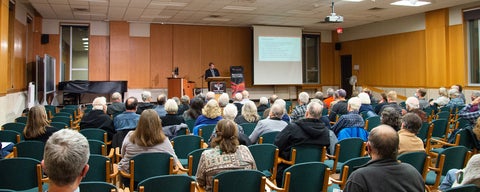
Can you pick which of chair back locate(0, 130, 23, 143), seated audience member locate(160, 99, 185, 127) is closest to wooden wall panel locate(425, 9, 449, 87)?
seated audience member locate(160, 99, 185, 127)

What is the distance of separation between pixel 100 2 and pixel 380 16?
31.1ft

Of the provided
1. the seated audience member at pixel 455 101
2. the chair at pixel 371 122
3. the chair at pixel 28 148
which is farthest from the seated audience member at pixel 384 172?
the seated audience member at pixel 455 101

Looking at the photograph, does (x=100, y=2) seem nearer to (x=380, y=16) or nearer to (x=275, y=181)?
(x=275, y=181)

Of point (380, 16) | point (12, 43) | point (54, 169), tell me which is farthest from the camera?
point (380, 16)

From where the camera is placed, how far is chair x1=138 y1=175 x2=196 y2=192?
2.45m

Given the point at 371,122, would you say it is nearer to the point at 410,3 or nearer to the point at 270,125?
the point at 270,125

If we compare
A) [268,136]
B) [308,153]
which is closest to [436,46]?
[268,136]

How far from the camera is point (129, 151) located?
374cm

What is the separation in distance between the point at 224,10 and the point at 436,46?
7235 mm

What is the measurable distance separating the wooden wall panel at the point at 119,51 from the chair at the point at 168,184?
12325mm

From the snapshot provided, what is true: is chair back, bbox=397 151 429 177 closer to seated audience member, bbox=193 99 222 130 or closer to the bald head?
the bald head

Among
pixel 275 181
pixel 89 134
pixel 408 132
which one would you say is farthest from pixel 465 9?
pixel 89 134

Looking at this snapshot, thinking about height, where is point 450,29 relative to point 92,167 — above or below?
above

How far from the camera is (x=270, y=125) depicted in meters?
4.83
